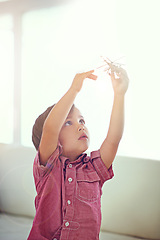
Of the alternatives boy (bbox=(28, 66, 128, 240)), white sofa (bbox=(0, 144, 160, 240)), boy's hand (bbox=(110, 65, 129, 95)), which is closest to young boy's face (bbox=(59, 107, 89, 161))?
boy (bbox=(28, 66, 128, 240))

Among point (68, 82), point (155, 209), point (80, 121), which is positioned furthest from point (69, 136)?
point (68, 82)

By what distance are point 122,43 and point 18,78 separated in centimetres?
70

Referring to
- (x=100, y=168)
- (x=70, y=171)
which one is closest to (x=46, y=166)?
(x=70, y=171)

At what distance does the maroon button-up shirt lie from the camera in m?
0.91

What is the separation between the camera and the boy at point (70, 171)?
0.90 meters

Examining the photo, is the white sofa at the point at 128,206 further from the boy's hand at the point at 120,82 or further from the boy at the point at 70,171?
the boy's hand at the point at 120,82

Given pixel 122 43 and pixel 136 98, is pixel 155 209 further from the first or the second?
pixel 122 43

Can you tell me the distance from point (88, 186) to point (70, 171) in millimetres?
75

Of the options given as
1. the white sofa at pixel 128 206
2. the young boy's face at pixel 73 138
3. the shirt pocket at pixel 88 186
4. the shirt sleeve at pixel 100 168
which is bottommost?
the white sofa at pixel 128 206

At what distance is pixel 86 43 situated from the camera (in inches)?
65.6

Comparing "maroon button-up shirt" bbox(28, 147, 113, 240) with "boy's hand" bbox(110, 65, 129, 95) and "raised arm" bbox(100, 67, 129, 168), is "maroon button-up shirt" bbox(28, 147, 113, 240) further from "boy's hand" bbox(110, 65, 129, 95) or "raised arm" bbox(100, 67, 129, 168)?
"boy's hand" bbox(110, 65, 129, 95)

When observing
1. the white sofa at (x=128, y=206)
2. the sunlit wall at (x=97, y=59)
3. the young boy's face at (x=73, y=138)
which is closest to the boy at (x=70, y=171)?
the young boy's face at (x=73, y=138)

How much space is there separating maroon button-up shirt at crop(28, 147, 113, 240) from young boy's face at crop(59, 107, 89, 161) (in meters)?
0.03

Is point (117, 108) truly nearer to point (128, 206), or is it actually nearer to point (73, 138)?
point (73, 138)
